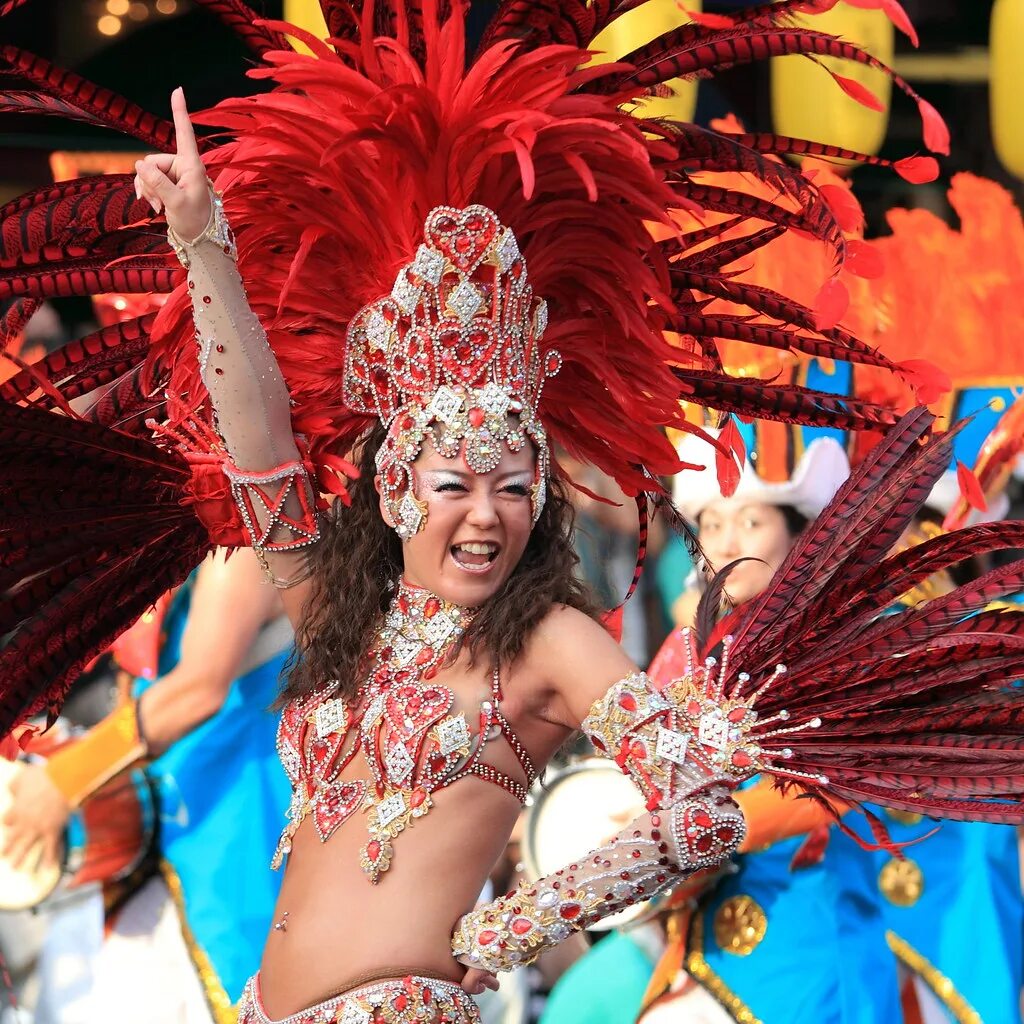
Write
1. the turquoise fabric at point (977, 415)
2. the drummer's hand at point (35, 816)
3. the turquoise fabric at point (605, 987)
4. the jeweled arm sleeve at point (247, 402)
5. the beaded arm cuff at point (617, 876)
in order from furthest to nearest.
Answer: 1. the turquoise fabric at point (977, 415)
2. the drummer's hand at point (35, 816)
3. the turquoise fabric at point (605, 987)
4. the jeweled arm sleeve at point (247, 402)
5. the beaded arm cuff at point (617, 876)

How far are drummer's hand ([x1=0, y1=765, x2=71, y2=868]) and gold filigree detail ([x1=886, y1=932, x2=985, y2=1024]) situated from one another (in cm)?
211

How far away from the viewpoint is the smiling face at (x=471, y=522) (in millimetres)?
2158

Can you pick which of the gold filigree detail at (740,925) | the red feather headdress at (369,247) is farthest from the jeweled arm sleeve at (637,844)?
the gold filigree detail at (740,925)

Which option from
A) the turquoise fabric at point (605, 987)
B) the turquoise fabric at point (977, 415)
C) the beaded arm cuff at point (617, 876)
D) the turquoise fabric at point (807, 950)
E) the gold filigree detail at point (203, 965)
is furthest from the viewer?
the turquoise fabric at point (977, 415)

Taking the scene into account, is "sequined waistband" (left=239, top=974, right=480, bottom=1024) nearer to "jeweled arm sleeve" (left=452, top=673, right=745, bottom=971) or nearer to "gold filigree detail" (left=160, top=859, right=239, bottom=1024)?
"jeweled arm sleeve" (left=452, top=673, right=745, bottom=971)

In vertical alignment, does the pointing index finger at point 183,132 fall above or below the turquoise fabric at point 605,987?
above

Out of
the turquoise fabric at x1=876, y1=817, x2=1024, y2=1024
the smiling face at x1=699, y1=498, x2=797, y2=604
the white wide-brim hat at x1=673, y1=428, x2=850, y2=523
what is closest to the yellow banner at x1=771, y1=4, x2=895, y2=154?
the white wide-brim hat at x1=673, y1=428, x2=850, y2=523

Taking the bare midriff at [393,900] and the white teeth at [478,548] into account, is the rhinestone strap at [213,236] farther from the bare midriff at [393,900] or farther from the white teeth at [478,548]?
the bare midriff at [393,900]

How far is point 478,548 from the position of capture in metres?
2.18

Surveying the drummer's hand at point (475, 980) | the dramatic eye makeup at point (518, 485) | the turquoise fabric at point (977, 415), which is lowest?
the turquoise fabric at point (977, 415)

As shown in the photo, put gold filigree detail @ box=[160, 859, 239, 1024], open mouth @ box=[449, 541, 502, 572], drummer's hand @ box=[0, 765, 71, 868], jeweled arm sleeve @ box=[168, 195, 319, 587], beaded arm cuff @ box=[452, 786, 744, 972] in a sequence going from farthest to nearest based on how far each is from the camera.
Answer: drummer's hand @ box=[0, 765, 71, 868] < gold filigree detail @ box=[160, 859, 239, 1024] < open mouth @ box=[449, 541, 502, 572] < jeweled arm sleeve @ box=[168, 195, 319, 587] < beaded arm cuff @ box=[452, 786, 744, 972]

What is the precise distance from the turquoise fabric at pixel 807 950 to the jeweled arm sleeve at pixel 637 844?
1.86 metres

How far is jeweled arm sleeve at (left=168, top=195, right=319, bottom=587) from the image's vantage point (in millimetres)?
2072

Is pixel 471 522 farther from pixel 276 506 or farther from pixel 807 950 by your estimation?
pixel 807 950
